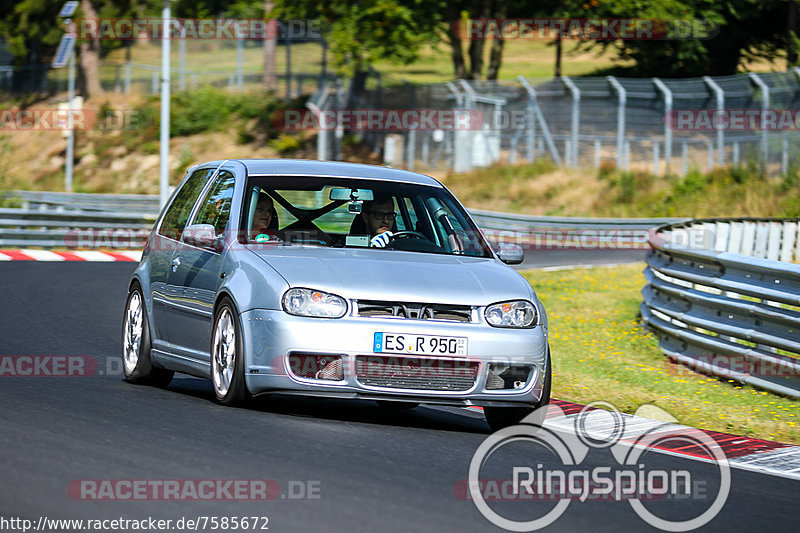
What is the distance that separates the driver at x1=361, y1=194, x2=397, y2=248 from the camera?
9.40m

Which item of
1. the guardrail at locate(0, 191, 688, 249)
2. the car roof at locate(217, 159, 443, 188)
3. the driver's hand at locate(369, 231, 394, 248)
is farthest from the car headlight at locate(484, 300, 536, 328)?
the guardrail at locate(0, 191, 688, 249)

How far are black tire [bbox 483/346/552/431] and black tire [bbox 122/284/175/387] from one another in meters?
2.52

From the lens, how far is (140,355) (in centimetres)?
1004

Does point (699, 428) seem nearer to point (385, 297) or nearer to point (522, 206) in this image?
point (385, 297)

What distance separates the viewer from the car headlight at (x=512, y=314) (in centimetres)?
833

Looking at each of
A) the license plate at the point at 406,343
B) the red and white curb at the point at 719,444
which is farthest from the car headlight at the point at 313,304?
the red and white curb at the point at 719,444

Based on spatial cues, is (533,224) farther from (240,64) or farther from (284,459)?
(284,459)

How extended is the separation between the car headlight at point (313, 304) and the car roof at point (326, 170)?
1.47 m

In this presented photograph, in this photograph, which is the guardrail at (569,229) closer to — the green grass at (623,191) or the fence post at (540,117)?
the green grass at (623,191)

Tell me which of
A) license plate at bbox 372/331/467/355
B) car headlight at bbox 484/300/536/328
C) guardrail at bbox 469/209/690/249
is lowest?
guardrail at bbox 469/209/690/249

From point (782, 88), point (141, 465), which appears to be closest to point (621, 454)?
point (141, 465)

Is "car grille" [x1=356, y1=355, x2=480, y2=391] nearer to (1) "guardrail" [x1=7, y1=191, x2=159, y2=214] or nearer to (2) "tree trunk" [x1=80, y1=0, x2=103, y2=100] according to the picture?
(1) "guardrail" [x1=7, y1=191, x2=159, y2=214]

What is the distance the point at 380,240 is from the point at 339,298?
1.33m

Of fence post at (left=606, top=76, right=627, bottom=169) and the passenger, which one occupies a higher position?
the passenger
